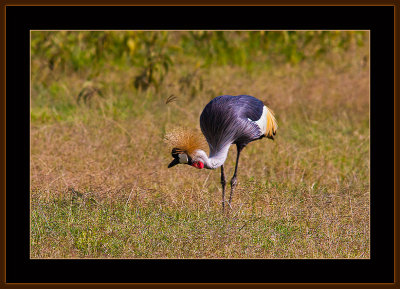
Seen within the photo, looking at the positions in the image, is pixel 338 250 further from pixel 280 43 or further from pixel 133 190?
pixel 280 43

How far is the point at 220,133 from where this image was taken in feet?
15.5

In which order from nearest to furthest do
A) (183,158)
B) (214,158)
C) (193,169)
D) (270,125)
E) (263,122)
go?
(183,158), (214,158), (263,122), (270,125), (193,169)

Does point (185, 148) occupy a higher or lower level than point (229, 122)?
lower

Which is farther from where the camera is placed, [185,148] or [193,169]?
[193,169]

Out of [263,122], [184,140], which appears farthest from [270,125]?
[184,140]

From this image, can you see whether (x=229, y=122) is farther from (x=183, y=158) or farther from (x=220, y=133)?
(x=183, y=158)

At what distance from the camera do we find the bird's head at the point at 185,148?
14.6ft

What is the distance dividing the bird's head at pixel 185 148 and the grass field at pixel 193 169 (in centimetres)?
41

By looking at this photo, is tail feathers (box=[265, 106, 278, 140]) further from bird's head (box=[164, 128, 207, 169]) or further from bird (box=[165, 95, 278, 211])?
bird's head (box=[164, 128, 207, 169])

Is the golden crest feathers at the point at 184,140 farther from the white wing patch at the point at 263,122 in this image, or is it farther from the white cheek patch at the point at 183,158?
the white wing patch at the point at 263,122

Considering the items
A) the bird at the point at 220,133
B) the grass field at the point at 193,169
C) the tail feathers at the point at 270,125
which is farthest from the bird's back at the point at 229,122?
the grass field at the point at 193,169

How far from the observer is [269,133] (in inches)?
207

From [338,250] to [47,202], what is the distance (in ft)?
7.25

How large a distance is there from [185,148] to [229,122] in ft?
1.51
